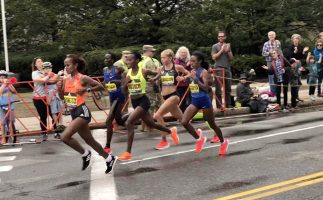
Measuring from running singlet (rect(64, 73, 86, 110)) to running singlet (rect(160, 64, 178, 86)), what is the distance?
248cm

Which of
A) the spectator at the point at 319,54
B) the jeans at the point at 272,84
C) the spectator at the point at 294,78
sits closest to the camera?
the spectator at the point at 294,78

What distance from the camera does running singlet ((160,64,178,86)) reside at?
34.1 ft

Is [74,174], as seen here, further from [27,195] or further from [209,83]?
[209,83]

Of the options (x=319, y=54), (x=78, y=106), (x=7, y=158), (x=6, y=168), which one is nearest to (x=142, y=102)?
(x=78, y=106)

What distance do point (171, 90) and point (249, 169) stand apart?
3022mm

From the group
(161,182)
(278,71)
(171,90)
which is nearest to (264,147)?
(171,90)

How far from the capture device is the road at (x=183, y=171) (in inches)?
265

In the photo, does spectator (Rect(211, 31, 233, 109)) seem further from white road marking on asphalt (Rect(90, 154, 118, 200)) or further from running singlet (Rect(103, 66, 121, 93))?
white road marking on asphalt (Rect(90, 154, 118, 200))

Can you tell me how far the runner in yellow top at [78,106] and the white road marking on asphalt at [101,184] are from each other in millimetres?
192

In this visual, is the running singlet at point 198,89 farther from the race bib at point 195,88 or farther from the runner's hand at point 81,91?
the runner's hand at point 81,91

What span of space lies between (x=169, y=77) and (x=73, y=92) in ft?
8.87

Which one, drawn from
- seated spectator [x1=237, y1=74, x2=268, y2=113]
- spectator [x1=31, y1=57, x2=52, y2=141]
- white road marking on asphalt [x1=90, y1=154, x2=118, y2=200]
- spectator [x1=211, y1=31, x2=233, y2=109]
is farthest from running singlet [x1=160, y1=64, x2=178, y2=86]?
seated spectator [x1=237, y1=74, x2=268, y2=113]

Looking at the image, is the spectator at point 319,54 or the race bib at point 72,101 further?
the spectator at point 319,54

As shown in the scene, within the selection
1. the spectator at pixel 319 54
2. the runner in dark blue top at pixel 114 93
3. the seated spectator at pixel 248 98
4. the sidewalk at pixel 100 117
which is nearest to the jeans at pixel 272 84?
the seated spectator at pixel 248 98
